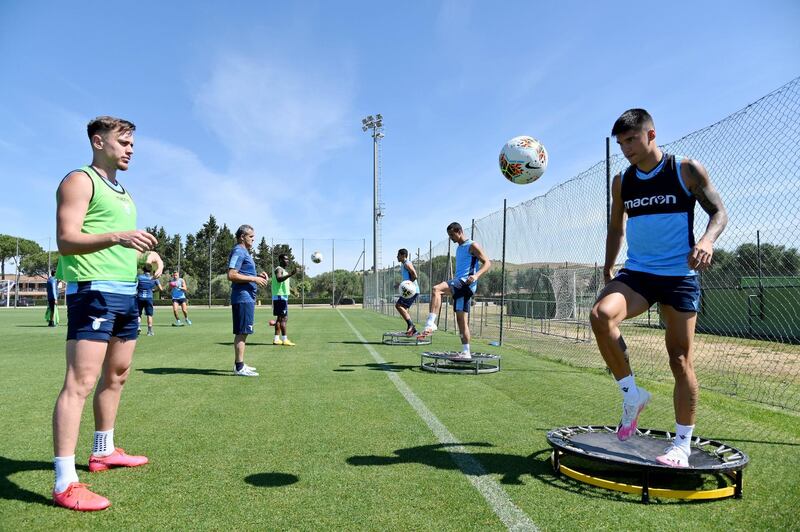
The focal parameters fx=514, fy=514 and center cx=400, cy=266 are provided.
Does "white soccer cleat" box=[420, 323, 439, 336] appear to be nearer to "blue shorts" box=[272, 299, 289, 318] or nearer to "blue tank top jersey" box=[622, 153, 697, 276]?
"blue tank top jersey" box=[622, 153, 697, 276]

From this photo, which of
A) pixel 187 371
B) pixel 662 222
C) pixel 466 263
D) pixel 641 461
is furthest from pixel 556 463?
pixel 187 371

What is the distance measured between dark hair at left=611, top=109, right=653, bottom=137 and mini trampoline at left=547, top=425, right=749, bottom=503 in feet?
6.80

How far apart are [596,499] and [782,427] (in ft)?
9.30

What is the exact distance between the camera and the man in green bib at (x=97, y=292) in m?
2.80

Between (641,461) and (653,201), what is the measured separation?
1.65 m

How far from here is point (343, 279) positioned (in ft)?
199

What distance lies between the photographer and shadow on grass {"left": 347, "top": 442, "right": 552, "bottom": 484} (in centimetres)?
330

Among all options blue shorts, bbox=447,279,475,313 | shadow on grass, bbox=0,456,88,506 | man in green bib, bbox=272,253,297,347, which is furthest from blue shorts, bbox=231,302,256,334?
man in green bib, bbox=272,253,297,347

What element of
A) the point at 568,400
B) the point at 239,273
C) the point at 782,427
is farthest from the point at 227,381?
the point at 782,427

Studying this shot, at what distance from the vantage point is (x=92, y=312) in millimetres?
2926

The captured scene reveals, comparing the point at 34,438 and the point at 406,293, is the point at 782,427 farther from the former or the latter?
the point at 406,293

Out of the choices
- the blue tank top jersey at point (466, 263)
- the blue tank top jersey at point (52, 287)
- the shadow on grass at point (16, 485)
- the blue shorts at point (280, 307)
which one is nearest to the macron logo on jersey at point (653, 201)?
the shadow on grass at point (16, 485)

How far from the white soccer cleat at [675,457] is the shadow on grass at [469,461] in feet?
2.22

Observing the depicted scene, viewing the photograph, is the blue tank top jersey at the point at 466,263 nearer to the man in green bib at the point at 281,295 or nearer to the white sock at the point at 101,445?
the man in green bib at the point at 281,295
